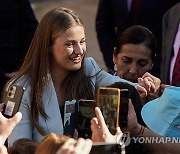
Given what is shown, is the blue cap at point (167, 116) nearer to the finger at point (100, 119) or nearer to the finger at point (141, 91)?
the finger at point (100, 119)

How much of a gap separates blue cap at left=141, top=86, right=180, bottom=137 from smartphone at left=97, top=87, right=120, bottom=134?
16 centimetres

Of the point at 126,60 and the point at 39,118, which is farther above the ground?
the point at 126,60

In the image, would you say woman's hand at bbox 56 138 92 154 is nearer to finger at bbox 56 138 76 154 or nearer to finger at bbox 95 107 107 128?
finger at bbox 56 138 76 154

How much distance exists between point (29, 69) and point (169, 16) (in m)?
1.32

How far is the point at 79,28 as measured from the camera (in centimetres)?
365

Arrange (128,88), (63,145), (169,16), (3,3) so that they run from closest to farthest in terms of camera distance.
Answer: (63,145)
(128,88)
(169,16)
(3,3)

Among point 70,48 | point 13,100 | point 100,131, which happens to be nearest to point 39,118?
point 13,100

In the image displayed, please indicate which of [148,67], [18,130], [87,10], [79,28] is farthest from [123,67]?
[87,10]

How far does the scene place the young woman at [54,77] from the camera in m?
3.53

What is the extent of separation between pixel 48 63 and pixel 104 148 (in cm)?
99

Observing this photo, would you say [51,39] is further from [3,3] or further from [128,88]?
[3,3]

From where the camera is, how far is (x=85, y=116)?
334cm

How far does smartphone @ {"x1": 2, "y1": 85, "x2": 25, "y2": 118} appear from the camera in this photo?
10.8 ft

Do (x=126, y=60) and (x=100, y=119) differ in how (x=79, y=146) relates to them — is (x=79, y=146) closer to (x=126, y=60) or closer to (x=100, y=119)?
(x=100, y=119)
